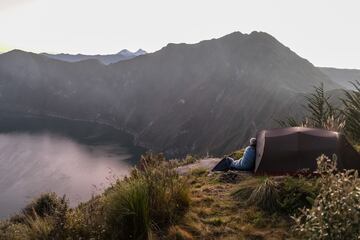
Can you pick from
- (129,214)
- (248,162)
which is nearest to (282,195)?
(129,214)

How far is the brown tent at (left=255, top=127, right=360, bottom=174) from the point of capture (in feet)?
33.4

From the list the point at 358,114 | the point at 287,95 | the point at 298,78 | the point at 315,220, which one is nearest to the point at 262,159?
the point at 358,114

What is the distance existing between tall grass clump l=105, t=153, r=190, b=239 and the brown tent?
3613 millimetres

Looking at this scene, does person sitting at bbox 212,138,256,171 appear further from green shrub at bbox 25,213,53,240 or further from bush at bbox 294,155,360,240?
bush at bbox 294,155,360,240

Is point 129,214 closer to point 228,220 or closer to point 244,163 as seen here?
point 228,220

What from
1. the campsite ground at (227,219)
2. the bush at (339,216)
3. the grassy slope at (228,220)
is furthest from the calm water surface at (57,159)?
the bush at (339,216)

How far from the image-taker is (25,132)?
167500mm

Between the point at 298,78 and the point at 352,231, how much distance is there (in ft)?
621

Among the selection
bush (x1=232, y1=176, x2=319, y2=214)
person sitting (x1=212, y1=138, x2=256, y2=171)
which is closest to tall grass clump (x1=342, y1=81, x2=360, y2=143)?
person sitting (x1=212, y1=138, x2=256, y2=171)

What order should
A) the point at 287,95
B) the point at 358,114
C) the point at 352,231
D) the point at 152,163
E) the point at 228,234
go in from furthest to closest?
the point at 287,95 → the point at 358,114 → the point at 152,163 → the point at 228,234 → the point at 352,231

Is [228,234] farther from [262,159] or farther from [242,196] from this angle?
[262,159]

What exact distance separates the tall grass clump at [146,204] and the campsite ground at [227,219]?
13.4 inches

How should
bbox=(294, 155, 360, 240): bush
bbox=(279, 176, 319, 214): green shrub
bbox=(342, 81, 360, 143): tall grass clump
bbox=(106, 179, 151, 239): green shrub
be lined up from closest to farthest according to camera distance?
1. bbox=(294, 155, 360, 240): bush
2. bbox=(106, 179, 151, 239): green shrub
3. bbox=(279, 176, 319, 214): green shrub
4. bbox=(342, 81, 360, 143): tall grass clump

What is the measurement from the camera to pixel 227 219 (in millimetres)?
7371
